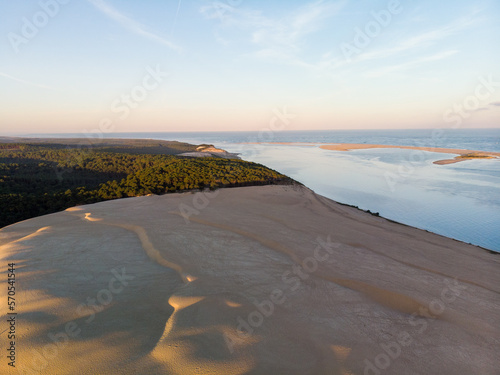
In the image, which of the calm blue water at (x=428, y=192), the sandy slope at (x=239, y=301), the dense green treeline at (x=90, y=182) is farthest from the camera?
the calm blue water at (x=428, y=192)

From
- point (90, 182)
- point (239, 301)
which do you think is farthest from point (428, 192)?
point (90, 182)

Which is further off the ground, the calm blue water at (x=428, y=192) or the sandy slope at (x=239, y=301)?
the sandy slope at (x=239, y=301)

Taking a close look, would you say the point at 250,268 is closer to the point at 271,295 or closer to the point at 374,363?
the point at 271,295

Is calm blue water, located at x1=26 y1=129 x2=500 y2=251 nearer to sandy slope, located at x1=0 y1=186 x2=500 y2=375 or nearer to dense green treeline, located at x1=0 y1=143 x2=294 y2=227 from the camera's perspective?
sandy slope, located at x1=0 y1=186 x2=500 y2=375

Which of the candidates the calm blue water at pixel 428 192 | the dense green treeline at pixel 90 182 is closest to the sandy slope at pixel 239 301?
the dense green treeline at pixel 90 182

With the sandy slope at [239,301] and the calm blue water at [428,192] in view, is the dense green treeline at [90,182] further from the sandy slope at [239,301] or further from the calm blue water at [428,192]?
the calm blue water at [428,192]

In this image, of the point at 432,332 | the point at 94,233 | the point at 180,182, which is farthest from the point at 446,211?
the point at 94,233

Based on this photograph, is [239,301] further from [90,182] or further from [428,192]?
[428,192]

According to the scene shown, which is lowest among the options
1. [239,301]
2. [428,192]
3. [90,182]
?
[428,192]
